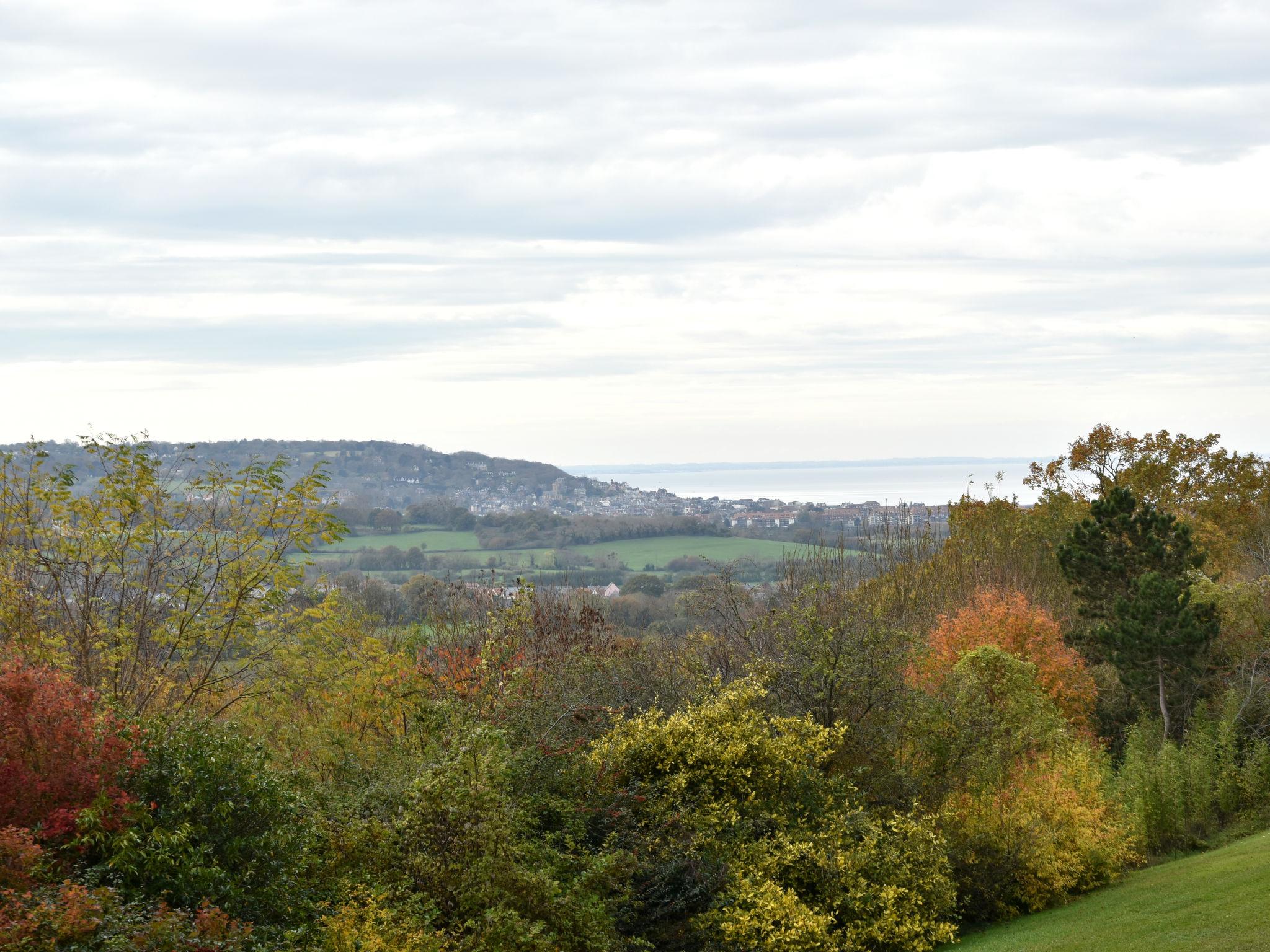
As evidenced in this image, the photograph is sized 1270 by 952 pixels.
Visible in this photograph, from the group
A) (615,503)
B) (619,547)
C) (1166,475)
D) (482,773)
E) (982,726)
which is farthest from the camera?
(615,503)

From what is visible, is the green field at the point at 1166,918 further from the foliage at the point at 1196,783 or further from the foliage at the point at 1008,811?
the foliage at the point at 1196,783

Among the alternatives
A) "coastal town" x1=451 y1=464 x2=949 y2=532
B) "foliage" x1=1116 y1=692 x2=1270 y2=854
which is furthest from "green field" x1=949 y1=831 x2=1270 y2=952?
"coastal town" x1=451 y1=464 x2=949 y2=532

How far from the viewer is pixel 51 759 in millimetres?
10367

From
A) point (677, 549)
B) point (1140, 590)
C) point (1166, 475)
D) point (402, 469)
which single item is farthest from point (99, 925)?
point (402, 469)

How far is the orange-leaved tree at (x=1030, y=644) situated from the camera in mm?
27438

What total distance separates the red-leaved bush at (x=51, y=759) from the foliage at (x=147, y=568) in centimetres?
364

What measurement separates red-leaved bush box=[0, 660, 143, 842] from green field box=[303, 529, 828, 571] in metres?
65.1

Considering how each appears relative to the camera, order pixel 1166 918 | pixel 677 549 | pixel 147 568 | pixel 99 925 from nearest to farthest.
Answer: pixel 99 925 < pixel 1166 918 < pixel 147 568 < pixel 677 549

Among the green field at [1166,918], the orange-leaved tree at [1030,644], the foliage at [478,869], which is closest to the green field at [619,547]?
the orange-leaved tree at [1030,644]

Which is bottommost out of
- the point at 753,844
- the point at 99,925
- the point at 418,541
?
the point at 753,844

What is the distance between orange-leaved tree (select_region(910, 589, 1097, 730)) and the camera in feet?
90.0

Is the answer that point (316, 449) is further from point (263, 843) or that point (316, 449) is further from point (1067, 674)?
point (263, 843)

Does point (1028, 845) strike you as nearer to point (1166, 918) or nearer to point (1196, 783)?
point (1166, 918)

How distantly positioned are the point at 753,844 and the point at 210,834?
7.18 metres
